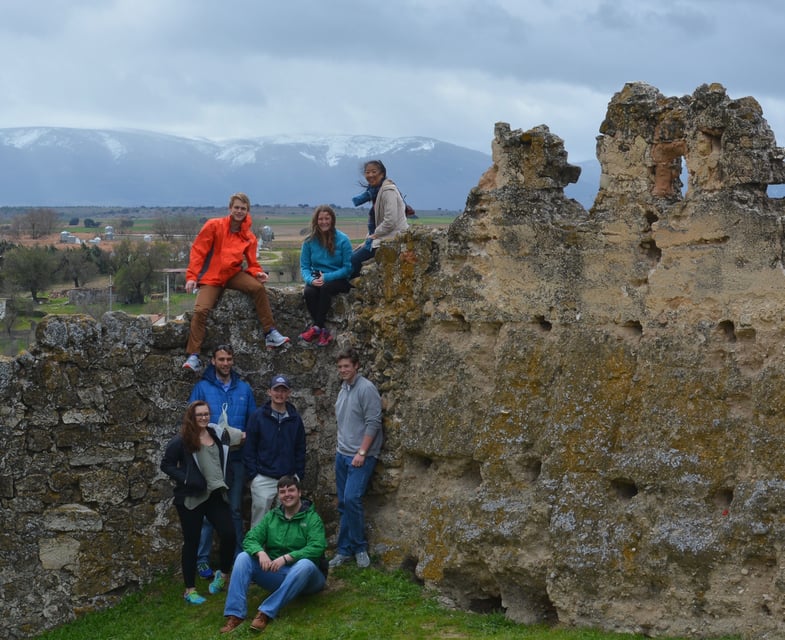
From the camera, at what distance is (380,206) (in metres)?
12.7

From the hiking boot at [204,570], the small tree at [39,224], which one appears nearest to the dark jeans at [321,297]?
the hiking boot at [204,570]

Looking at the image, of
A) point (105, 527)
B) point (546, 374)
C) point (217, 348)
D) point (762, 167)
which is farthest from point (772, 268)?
point (105, 527)

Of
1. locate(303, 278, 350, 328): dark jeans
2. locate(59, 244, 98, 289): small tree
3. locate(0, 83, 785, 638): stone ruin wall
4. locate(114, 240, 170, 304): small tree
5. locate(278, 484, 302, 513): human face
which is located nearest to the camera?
locate(0, 83, 785, 638): stone ruin wall

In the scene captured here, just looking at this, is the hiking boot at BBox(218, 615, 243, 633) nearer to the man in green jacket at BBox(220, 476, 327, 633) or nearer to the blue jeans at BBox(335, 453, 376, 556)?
the man in green jacket at BBox(220, 476, 327, 633)

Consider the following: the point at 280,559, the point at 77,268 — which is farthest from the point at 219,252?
the point at 77,268

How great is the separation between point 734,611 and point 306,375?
18.2ft

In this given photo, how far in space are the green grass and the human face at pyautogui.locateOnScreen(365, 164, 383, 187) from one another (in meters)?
4.25

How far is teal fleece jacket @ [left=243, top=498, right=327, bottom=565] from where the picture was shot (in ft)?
37.2

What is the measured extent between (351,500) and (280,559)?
4.14ft

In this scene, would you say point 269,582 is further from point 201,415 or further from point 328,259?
point 328,259

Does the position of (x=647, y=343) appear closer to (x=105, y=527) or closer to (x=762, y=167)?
(x=762, y=167)

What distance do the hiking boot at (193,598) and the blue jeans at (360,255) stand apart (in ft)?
12.9

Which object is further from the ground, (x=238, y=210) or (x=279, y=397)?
(x=238, y=210)

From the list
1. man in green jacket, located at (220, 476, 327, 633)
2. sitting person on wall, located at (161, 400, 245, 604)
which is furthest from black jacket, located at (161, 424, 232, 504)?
man in green jacket, located at (220, 476, 327, 633)
